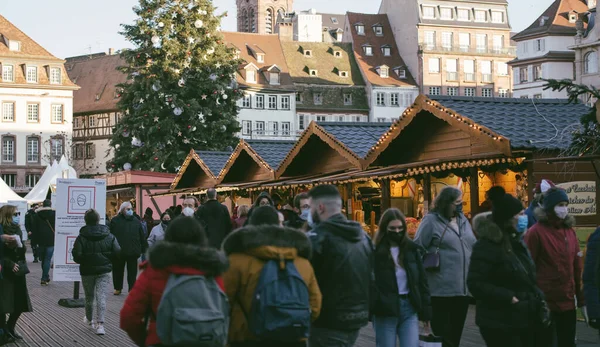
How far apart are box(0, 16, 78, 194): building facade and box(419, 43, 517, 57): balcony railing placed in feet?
95.1

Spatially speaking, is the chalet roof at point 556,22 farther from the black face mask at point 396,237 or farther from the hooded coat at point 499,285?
the hooded coat at point 499,285

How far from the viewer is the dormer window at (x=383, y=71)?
94.9 m

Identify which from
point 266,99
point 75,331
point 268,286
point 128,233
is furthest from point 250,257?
point 266,99

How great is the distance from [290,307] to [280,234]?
1.50 feet

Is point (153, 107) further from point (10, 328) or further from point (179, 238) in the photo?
point (179, 238)

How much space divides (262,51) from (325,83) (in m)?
5.74

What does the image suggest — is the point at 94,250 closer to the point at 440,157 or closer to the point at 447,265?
the point at 447,265

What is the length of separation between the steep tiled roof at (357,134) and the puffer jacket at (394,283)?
44.3ft

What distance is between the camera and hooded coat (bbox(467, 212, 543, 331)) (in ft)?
26.8

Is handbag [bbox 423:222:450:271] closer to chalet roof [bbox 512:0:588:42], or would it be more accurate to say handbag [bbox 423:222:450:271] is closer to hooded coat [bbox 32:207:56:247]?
hooded coat [bbox 32:207:56:247]

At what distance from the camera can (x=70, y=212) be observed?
18.4 meters

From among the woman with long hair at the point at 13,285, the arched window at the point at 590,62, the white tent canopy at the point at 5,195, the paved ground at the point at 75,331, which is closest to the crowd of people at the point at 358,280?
the paved ground at the point at 75,331

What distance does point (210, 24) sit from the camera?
165 feet

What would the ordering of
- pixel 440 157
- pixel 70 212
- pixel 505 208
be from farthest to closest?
pixel 440 157, pixel 70 212, pixel 505 208
